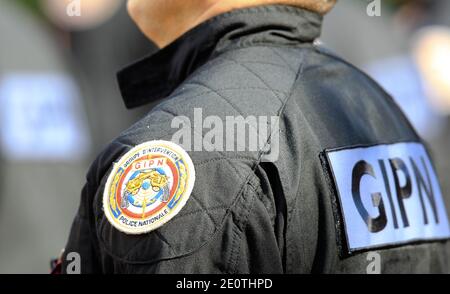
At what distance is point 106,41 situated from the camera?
177 inches

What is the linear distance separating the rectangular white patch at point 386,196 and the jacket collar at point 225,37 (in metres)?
0.26

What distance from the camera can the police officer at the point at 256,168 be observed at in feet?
4.91

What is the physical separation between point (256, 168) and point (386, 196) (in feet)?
0.99

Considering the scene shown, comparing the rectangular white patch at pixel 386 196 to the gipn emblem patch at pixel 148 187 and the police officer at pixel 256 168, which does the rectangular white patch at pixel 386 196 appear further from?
the gipn emblem patch at pixel 148 187

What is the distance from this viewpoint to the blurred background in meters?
3.66

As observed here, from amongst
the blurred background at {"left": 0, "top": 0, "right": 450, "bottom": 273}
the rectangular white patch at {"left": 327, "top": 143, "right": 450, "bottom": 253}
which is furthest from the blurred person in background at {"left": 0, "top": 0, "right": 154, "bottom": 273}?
the rectangular white patch at {"left": 327, "top": 143, "right": 450, "bottom": 253}

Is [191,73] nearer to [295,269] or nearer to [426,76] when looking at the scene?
[295,269]

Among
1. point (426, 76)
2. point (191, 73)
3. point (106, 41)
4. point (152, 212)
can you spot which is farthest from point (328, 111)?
point (426, 76)
